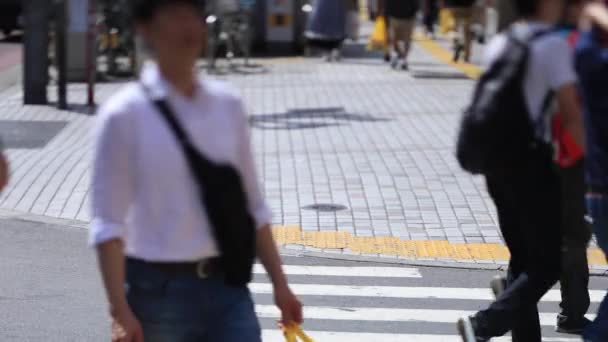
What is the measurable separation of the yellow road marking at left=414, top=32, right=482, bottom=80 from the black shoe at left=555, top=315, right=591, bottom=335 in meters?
11.9

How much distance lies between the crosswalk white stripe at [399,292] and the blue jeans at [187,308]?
13.3ft

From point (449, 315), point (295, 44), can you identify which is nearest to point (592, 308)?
point (449, 315)

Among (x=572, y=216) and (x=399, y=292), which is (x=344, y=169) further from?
(x=572, y=216)

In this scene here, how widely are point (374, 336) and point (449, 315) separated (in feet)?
2.15

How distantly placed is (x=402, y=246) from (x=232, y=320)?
5556 millimetres

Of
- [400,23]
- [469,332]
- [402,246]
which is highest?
[469,332]

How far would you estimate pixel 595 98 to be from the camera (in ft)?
15.0

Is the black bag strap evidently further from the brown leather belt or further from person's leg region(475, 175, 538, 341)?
person's leg region(475, 175, 538, 341)

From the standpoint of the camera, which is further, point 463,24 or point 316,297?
point 463,24

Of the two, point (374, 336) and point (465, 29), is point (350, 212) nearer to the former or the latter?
point (374, 336)

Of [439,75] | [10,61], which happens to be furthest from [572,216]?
[10,61]

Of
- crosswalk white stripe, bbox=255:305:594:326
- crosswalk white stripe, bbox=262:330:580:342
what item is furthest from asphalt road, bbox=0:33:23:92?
crosswalk white stripe, bbox=262:330:580:342

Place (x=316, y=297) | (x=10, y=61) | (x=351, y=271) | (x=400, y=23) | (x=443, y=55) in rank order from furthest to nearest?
(x=443, y=55), (x=10, y=61), (x=400, y=23), (x=351, y=271), (x=316, y=297)

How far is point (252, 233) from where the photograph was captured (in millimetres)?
3713
